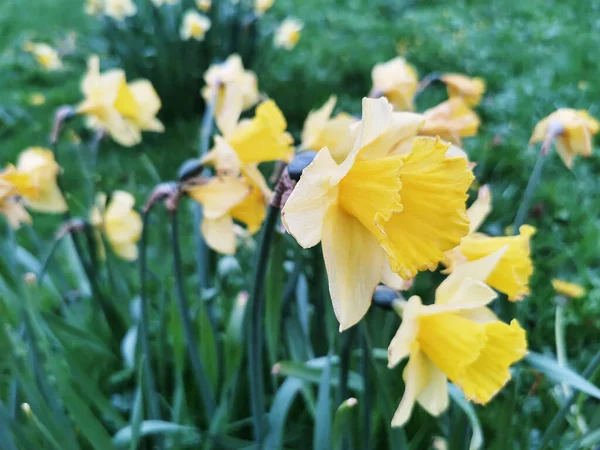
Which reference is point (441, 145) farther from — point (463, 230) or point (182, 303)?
point (182, 303)

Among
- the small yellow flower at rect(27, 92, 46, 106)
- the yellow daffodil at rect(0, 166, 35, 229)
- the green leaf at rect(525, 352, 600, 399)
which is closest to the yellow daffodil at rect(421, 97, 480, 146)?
the green leaf at rect(525, 352, 600, 399)

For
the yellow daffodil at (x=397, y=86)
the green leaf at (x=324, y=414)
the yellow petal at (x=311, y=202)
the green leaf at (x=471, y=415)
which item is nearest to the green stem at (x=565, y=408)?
the green leaf at (x=471, y=415)

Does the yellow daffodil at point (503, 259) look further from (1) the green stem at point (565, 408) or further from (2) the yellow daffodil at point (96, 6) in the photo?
(2) the yellow daffodil at point (96, 6)

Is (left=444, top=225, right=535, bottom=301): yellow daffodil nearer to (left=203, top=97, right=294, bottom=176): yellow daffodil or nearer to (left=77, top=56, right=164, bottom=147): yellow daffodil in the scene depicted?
(left=203, top=97, right=294, bottom=176): yellow daffodil

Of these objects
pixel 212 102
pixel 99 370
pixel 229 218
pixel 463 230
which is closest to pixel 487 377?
pixel 463 230

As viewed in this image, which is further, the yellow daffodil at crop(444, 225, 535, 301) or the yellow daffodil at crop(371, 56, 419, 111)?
the yellow daffodil at crop(371, 56, 419, 111)

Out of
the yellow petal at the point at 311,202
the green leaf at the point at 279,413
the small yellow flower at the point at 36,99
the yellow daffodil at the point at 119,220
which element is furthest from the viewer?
the small yellow flower at the point at 36,99

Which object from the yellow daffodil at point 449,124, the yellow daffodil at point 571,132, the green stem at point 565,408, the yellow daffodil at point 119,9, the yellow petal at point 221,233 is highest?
the yellow daffodil at point 119,9
